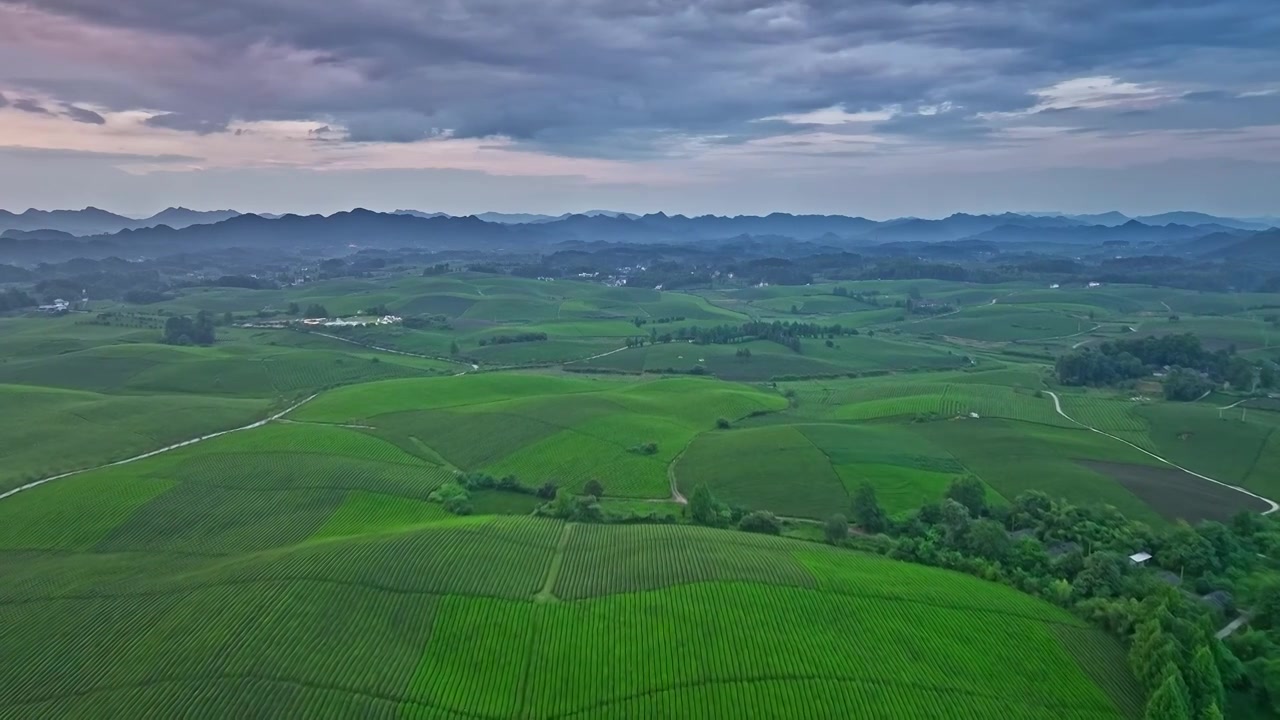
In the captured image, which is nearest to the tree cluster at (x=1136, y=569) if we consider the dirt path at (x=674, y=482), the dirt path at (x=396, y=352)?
the dirt path at (x=674, y=482)

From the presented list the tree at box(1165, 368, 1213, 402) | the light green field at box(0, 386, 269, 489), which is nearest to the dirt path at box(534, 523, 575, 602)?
the light green field at box(0, 386, 269, 489)

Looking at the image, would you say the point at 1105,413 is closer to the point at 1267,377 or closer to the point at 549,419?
the point at 1267,377

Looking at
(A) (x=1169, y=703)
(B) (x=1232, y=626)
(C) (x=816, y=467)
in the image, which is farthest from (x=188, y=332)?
(B) (x=1232, y=626)

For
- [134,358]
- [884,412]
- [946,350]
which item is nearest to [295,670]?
[884,412]

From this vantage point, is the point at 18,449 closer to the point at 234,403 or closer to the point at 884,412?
the point at 234,403

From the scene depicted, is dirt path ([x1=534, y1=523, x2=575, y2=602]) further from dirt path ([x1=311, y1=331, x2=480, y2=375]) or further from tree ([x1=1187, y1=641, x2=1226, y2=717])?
dirt path ([x1=311, y1=331, x2=480, y2=375])

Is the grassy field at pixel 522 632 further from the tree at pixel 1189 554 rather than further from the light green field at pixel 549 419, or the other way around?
the light green field at pixel 549 419

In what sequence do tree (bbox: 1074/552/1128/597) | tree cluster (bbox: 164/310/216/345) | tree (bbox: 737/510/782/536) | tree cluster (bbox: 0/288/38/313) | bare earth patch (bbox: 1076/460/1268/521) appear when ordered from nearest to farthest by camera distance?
tree (bbox: 1074/552/1128/597) → tree (bbox: 737/510/782/536) → bare earth patch (bbox: 1076/460/1268/521) → tree cluster (bbox: 164/310/216/345) → tree cluster (bbox: 0/288/38/313)
